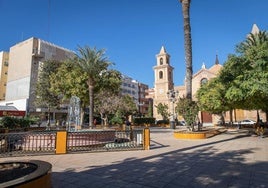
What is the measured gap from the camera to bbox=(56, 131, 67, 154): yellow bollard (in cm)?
1102

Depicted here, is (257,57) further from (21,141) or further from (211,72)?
(211,72)

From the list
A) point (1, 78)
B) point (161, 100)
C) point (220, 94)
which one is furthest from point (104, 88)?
point (1, 78)

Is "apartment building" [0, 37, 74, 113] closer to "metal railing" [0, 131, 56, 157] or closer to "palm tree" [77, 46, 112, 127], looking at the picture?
"palm tree" [77, 46, 112, 127]

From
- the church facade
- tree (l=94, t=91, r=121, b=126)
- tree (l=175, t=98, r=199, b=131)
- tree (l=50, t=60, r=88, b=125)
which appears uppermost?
the church facade

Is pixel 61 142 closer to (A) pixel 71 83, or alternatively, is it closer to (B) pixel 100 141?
(B) pixel 100 141

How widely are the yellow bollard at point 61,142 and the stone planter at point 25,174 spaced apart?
4.78 meters

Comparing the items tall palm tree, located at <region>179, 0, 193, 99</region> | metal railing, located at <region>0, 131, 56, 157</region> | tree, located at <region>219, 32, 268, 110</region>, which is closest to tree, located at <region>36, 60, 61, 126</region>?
tall palm tree, located at <region>179, 0, 193, 99</region>

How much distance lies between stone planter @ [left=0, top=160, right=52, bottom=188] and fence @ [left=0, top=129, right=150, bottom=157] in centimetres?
487

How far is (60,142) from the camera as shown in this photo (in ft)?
36.2

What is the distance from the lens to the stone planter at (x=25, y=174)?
4.34 meters

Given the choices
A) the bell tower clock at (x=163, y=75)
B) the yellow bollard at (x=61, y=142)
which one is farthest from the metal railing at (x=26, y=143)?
the bell tower clock at (x=163, y=75)

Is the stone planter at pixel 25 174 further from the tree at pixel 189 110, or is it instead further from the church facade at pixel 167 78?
the church facade at pixel 167 78

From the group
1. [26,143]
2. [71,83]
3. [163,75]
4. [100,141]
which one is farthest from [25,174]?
[163,75]

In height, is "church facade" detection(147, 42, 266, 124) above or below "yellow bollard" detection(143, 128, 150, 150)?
above
